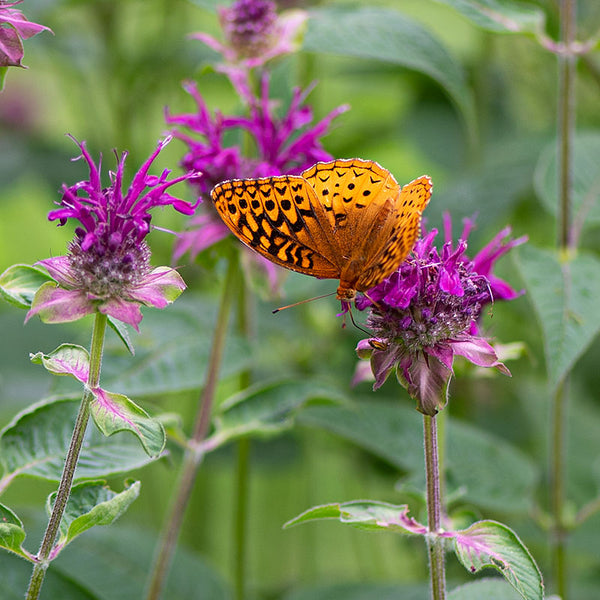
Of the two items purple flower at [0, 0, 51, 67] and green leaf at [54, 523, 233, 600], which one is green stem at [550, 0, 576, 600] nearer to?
green leaf at [54, 523, 233, 600]

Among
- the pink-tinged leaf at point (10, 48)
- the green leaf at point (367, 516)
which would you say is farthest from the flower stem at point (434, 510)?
the pink-tinged leaf at point (10, 48)

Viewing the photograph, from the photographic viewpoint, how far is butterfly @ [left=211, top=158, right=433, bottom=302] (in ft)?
1.82

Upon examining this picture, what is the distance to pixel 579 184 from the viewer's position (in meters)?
0.89

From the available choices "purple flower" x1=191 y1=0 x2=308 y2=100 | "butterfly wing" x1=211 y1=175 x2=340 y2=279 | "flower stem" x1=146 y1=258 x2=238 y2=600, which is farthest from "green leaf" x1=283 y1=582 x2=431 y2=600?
"purple flower" x1=191 y1=0 x2=308 y2=100

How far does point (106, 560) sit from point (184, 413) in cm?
53

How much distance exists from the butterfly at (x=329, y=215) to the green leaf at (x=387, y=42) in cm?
23

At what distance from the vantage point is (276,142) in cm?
76

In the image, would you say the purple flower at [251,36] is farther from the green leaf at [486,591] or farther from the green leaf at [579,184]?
the green leaf at [486,591]

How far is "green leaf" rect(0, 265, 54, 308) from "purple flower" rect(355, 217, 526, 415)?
0.71ft

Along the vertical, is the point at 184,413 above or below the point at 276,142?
below

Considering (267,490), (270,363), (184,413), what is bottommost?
(267,490)

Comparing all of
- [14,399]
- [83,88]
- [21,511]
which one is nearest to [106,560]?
[21,511]

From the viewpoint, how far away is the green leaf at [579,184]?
0.85 metres

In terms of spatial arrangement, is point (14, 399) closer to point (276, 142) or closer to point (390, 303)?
point (276, 142)
